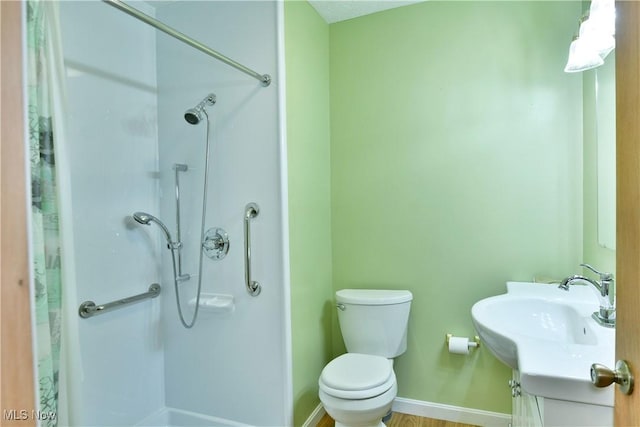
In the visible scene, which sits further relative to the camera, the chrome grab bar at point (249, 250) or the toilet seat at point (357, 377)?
the chrome grab bar at point (249, 250)

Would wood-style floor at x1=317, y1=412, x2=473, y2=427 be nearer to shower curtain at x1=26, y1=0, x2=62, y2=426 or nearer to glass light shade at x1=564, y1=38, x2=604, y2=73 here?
shower curtain at x1=26, y1=0, x2=62, y2=426

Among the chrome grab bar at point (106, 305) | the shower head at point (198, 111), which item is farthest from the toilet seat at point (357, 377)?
the shower head at point (198, 111)

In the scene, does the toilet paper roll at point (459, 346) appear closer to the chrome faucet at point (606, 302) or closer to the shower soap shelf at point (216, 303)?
the chrome faucet at point (606, 302)

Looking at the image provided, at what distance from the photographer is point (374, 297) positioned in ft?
6.63

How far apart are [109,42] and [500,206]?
227 cm

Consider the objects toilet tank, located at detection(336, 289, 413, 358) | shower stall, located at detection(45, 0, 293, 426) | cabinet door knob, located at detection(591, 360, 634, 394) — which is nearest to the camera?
cabinet door knob, located at detection(591, 360, 634, 394)

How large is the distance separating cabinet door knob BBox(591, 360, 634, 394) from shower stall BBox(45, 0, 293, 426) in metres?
1.35

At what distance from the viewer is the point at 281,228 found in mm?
1815

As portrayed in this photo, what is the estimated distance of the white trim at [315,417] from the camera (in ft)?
6.50

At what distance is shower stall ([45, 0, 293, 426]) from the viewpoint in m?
1.78

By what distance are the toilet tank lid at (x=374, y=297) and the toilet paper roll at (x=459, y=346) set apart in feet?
1.07

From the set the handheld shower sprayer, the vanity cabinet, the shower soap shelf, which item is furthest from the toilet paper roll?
the handheld shower sprayer

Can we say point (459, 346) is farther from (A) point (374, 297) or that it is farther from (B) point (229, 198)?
(B) point (229, 198)

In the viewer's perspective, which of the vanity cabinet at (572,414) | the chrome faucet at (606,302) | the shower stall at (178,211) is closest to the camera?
the vanity cabinet at (572,414)
